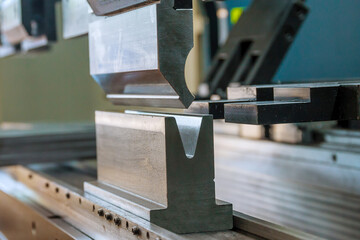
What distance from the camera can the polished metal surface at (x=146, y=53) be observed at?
1.19m

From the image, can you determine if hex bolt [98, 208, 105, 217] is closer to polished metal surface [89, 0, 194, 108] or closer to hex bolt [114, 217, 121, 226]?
hex bolt [114, 217, 121, 226]

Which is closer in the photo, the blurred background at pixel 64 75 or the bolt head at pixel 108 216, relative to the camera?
the bolt head at pixel 108 216

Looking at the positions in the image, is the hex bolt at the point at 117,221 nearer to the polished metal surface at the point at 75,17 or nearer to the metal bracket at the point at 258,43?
the polished metal surface at the point at 75,17

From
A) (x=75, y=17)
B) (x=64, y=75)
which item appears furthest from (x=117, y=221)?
(x=64, y=75)

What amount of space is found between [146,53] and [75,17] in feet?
2.20

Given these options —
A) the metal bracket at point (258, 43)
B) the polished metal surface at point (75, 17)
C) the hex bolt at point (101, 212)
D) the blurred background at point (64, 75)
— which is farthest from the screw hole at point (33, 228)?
the blurred background at point (64, 75)

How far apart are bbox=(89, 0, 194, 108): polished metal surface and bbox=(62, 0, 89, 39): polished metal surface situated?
19cm

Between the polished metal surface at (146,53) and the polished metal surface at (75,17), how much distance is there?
19cm

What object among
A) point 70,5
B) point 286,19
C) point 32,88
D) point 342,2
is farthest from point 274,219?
point 32,88

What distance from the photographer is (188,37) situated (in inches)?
47.4

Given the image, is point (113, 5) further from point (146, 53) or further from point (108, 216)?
point (108, 216)

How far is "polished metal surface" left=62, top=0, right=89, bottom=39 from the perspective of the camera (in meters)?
1.73

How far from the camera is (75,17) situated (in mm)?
1834

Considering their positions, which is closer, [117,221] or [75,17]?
[117,221]
